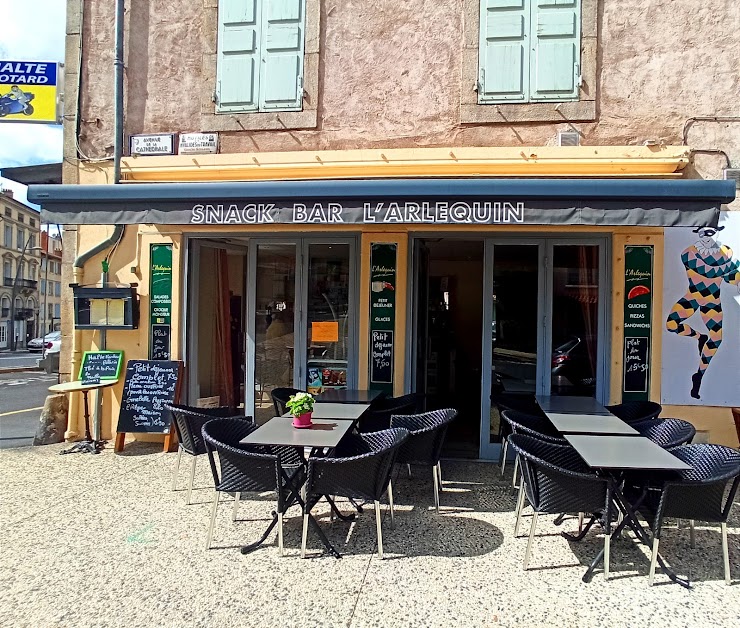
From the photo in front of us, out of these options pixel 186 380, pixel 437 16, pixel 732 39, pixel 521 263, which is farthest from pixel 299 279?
pixel 732 39

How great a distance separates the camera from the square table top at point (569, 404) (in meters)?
5.40

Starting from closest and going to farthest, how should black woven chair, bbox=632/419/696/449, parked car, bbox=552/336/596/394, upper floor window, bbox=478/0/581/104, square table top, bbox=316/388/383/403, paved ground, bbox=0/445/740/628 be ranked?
paved ground, bbox=0/445/740/628 < black woven chair, bbox=632/419/696/449 < square table top, bbox=316/388/383/403 < upper floor window, bbox=478/0/581/104 < parked car, bbox=552/336/596/394

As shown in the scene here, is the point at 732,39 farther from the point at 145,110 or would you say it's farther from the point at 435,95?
the point at 145,110

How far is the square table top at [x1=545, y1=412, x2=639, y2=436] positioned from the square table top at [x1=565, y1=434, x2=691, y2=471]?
0.34ft

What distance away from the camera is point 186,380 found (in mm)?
7121

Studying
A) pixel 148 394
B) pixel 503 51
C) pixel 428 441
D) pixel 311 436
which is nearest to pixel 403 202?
pixel 428 441

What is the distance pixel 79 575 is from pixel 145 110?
5.41 m

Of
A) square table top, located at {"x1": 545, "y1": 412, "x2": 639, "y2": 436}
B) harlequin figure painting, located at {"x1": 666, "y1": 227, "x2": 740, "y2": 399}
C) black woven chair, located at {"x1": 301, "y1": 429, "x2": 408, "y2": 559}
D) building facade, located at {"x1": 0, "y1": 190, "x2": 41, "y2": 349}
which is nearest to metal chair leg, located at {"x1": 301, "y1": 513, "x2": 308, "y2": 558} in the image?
black woven chair, located at {"x1": 301, "y1": 429, "x2": 408, "y2": 559}

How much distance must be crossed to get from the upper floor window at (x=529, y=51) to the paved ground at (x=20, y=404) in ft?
23.5

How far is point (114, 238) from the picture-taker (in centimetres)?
702

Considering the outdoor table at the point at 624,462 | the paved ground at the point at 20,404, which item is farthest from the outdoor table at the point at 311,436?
the paved ground at the point at 20,404

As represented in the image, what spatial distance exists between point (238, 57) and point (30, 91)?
8.86 feet

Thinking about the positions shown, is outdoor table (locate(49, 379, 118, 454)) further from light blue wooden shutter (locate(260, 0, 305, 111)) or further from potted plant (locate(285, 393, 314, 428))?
light blue wooden shutter (locate(260, 0, 305, 111))

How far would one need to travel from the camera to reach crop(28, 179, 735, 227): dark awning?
484cm
